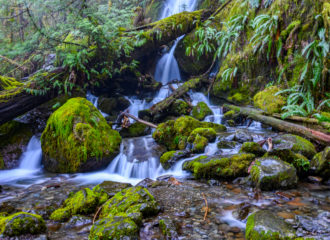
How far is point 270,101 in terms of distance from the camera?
664 centimetres

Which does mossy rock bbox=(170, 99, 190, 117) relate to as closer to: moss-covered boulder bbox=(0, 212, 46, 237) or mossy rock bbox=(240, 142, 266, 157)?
mossy rock bbox=(240, 142, 266, 157)

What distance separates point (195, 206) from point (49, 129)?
5.00 m

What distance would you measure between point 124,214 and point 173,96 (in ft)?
24.8

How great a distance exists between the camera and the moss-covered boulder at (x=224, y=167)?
414 cm

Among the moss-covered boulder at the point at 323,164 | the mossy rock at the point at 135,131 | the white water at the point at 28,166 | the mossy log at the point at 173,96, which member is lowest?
the white water at the point at 28,166

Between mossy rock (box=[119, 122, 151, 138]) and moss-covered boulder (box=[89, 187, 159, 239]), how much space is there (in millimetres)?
4861

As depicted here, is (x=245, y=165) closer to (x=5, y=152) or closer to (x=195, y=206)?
(x=195, y=206)

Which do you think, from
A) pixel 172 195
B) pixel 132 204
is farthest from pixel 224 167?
pixel 132 204

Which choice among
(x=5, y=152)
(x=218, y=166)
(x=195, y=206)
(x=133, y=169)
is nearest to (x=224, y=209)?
(x=195, y=206)

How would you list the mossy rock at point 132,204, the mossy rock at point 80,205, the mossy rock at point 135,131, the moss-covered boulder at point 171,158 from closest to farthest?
the mossy rock at point 132,204
the mossy rock at point 80,205
the moss-covered boulder at point 171,158
the mossy rock at point 135,131

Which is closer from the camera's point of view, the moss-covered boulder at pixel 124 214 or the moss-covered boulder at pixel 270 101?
the moss-covered boulder at pixel 124 214

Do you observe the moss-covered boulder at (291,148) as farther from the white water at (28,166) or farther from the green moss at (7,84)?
the green moss at (7,84)

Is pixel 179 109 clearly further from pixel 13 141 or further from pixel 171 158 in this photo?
pixel 13 141

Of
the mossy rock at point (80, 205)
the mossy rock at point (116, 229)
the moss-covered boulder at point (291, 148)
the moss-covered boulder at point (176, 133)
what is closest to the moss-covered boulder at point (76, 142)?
the moss-covered boulder at point (176, 133)
